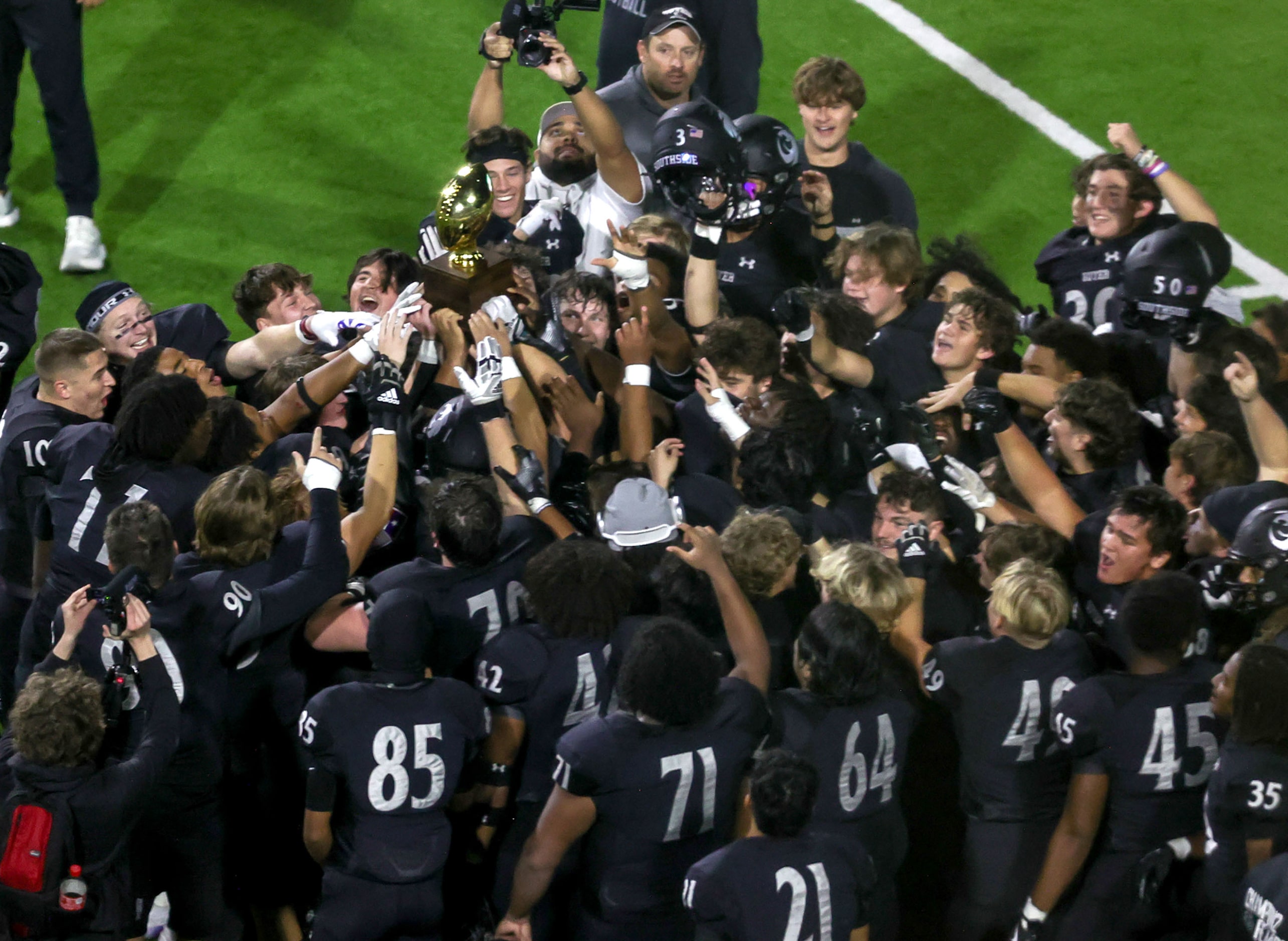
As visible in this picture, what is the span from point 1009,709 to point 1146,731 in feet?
1.15

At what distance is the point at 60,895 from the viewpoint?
383 cm

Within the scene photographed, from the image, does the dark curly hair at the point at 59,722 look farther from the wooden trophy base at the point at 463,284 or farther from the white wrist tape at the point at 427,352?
the white wrist tape at the point at 427,352

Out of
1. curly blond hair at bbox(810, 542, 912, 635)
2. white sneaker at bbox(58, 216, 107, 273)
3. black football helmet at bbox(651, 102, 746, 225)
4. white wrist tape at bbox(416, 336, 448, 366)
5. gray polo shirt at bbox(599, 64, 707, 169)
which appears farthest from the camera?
white sneaker at bbox(58, 216, 107, 273)

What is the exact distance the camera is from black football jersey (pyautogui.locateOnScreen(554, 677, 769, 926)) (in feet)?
12.2

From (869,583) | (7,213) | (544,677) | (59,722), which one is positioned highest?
(869,583)

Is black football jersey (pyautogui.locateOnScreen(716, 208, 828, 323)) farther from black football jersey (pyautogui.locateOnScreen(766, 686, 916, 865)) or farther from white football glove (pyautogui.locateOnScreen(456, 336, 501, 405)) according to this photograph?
black football jersey (pyautogui.locateOnScreen(766, 686, 916, 865))

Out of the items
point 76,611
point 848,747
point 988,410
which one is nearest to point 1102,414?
point 988,410

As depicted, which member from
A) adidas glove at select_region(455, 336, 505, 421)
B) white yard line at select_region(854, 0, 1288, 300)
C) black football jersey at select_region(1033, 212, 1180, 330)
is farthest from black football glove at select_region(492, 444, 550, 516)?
white yard line at select_region(854, 0, 1288, 300)

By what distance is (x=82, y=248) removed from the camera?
7.38 meters

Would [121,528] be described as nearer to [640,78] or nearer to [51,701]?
[51,701]

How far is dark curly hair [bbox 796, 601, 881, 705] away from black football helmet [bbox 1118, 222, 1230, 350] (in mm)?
1946

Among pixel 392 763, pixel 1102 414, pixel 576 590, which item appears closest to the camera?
pixel 392 763

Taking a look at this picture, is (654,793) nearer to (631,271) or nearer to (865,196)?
(631,271)

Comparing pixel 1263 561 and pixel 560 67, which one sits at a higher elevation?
pixel 560 67
